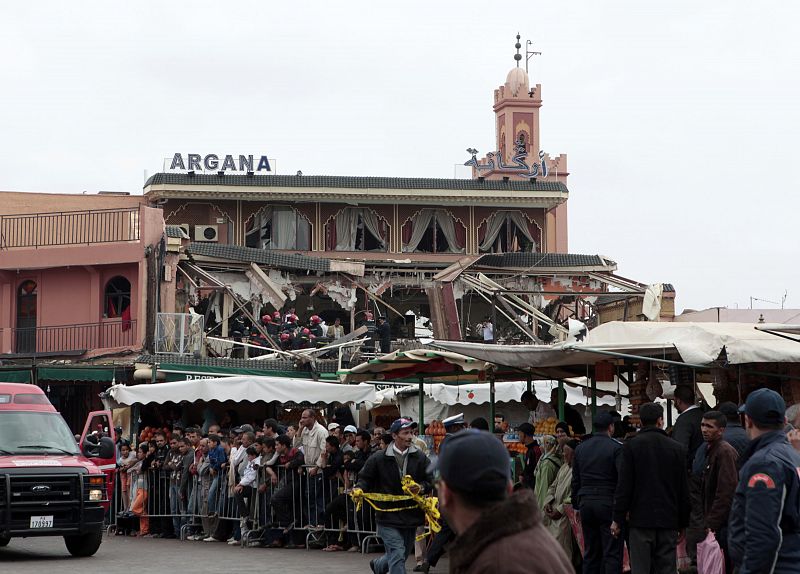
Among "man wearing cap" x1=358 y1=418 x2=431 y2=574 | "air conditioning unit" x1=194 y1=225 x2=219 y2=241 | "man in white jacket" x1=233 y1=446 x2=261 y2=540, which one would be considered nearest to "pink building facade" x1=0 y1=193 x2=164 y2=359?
"air conditioning unit" x1=194 y1=225 x2=219 y2=241

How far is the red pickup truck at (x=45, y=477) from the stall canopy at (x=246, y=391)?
459 centimetres

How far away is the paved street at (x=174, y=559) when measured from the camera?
16703 mm

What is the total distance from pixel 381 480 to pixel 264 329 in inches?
1063

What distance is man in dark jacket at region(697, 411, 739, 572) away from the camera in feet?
34.7

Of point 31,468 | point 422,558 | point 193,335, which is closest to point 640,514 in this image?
point 422,558

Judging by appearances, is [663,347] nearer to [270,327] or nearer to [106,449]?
[106,449]

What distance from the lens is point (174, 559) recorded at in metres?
18.2

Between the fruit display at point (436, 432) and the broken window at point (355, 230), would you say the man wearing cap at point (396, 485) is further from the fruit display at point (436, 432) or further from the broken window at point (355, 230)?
the broken window at point (355, 230)

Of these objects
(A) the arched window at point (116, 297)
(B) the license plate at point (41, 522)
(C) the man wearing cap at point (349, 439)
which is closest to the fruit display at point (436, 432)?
(C) the man wearing cap at point (349, 439)

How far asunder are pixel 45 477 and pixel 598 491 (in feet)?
28.2

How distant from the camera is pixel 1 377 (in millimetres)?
38000

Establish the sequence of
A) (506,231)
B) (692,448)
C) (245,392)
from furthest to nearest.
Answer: (506,231) → (245,392) → (692,448)

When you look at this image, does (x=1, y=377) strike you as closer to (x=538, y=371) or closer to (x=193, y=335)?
(x=193, y=335)

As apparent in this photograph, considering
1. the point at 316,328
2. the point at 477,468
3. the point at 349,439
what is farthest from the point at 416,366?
the point at 316,328
